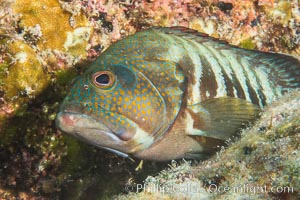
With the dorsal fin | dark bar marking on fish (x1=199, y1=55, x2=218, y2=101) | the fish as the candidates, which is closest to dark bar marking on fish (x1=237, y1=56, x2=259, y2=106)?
the fish

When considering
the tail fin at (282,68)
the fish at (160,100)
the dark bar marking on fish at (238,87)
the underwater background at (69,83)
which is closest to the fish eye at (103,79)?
the fish at (160,100)

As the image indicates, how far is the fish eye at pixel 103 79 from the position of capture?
287 centimetres

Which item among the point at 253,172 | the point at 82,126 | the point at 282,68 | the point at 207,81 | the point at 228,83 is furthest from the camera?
the point at 282,68

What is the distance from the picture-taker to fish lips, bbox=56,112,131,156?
8.84 ft

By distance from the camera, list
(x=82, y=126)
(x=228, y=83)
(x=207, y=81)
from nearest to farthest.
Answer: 1. (x=82, y=126)
2. (x=207, y=81)
3. (x=228, y=83)

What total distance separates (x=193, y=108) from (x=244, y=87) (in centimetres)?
89

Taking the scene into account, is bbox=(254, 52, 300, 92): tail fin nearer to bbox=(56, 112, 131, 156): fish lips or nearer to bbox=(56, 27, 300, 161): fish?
bbox=(56, 27, 300, 161): fish

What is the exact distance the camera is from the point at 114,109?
2820 millimetres

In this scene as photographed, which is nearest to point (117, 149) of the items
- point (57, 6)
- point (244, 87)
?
point (244, 87)

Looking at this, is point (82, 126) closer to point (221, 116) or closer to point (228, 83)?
point (221, 116)

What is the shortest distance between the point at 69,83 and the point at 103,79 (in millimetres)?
1039

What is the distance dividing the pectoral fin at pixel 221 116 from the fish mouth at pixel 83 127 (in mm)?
916

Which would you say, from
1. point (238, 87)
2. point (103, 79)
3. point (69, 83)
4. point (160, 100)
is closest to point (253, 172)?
point (160, 100)

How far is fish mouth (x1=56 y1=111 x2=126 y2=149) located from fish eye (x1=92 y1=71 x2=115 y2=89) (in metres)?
0.34
